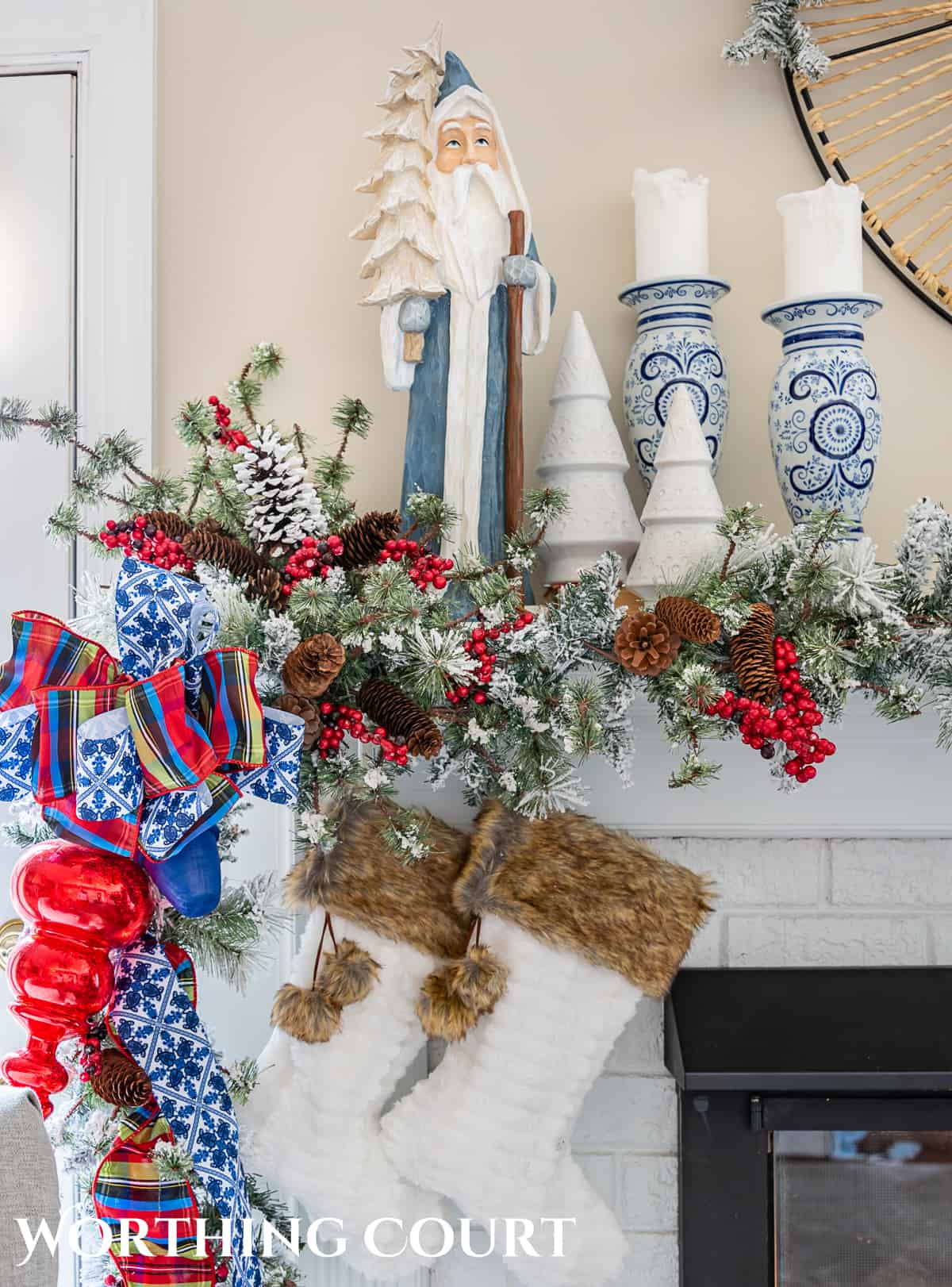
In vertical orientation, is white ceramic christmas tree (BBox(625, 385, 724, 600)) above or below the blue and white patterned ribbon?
above

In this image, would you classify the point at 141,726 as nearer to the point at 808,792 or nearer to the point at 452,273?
the point at 452,273

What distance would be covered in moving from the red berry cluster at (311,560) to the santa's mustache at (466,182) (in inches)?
14.5

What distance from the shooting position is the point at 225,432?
992 mm

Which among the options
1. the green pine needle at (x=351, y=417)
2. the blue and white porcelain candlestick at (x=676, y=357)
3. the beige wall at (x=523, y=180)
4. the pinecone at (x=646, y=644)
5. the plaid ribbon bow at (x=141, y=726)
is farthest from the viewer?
the beige wall at (x=523, y=180)

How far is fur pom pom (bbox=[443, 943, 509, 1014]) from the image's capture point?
1030 mm

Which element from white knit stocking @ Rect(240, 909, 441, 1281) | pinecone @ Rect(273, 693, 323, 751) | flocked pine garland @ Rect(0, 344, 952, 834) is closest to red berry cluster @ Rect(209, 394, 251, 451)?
flocked pine garland @ Rect(0, 344, 952, 834)

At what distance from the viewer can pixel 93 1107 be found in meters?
0.99

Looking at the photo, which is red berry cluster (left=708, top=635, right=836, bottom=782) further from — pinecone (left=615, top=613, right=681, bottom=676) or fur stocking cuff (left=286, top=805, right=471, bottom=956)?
fur stocking cuff (left=286, top=805, right=471, bottom=956)

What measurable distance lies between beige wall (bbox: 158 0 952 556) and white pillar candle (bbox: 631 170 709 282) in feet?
0.42

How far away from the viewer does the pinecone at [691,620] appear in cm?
89

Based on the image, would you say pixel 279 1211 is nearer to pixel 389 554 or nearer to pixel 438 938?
pixel 438 938

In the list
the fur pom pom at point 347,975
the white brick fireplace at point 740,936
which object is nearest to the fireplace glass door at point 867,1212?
the white brick fireplace at point 740,936

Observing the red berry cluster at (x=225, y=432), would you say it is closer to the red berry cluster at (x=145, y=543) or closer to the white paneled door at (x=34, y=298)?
the red berry cluster at (x=145, y=543)

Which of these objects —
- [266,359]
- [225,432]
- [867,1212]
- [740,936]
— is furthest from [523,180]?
[867,1212]
